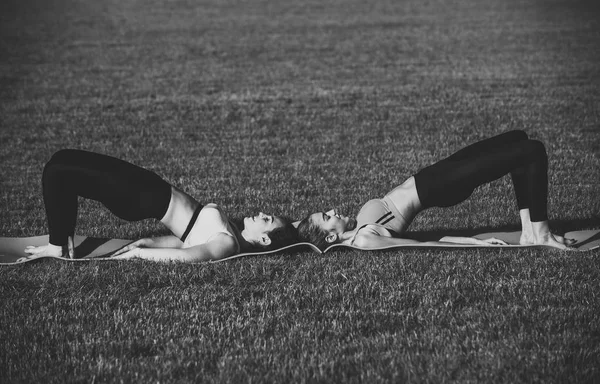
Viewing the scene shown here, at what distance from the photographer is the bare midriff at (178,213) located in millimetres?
6129

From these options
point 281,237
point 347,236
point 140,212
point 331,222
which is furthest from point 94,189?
point 347,236

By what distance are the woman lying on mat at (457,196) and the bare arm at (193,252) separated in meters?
0.68

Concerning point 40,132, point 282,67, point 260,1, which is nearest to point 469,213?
point 40,132

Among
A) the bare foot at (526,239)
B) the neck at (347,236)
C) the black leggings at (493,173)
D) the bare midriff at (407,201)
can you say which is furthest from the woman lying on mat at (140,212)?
the bare foot at (526,239)

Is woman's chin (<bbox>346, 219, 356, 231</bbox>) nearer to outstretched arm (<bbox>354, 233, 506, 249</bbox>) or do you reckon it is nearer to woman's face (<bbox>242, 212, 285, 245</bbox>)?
outstretched arm (<bbox>354, 233, 506, 249</bbox>)

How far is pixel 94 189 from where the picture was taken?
5.83 meters

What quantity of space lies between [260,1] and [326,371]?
2719 centimetres

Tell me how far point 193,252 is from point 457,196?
7.19ft

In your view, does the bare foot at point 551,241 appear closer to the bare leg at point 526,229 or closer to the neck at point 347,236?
the bare leg at point 526,229

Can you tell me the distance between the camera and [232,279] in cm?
559

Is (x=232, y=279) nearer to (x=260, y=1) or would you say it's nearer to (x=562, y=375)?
(x=562, y=375)

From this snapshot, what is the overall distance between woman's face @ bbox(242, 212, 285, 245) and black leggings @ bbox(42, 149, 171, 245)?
0.69 m

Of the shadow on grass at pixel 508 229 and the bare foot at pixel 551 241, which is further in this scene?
the shadow on grass at pixel 508 229

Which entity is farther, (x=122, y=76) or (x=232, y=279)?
(x=122, y=76)
